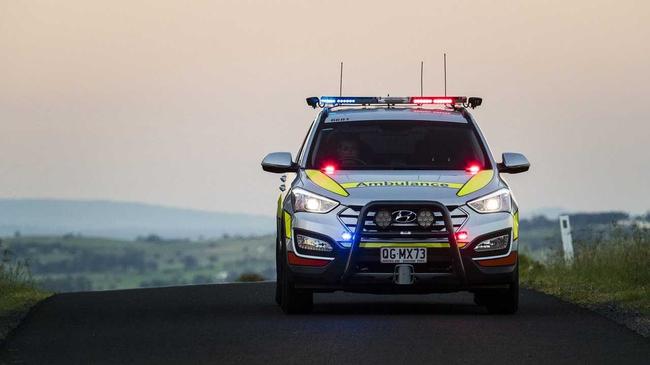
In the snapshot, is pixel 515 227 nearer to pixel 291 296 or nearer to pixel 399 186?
pixel 399 186

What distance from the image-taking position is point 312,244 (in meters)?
16.0

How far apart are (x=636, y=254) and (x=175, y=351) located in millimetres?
9896

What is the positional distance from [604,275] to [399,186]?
5813 mm

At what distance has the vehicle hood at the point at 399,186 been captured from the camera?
15906mm

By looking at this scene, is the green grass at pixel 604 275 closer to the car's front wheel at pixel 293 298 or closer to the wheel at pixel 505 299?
the wheel at pixel 505 299

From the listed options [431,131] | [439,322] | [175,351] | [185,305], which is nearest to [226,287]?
[185,305]

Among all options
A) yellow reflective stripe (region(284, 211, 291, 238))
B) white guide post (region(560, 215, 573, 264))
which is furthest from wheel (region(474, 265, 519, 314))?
white guide post (region(560, 215, 573, 264))

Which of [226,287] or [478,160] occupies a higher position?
[478,160]

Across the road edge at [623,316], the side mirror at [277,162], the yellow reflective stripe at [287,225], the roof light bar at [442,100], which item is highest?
the roof light bar at [442,100]

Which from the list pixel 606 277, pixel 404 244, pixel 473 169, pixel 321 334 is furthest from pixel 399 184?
pixel 606 277

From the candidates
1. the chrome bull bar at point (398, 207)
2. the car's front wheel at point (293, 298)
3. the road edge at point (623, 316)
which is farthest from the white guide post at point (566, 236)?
the chrome bull bar at point (398, 207)

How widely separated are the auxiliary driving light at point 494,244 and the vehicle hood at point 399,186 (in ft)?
1.38

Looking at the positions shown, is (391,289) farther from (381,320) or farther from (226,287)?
(226,287)

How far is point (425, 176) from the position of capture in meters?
16.3
